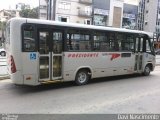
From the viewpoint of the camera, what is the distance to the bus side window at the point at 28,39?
342 inches

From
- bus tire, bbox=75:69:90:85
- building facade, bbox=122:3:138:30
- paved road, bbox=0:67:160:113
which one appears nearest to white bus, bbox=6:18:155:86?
bus tire, bbox=75:69:90:85

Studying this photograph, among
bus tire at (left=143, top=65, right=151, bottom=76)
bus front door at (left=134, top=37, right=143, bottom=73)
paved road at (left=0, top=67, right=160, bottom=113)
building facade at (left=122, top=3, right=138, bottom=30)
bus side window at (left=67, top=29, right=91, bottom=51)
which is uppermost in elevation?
building facade at (left=122, top=3, right=138, bottom=30)

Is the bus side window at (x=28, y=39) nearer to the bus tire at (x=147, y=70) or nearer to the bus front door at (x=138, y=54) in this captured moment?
the bus front door at (x=138, y=54)

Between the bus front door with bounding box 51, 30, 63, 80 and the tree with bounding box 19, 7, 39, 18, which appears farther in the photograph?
the tree with bounding box 19, 7, 39, 18

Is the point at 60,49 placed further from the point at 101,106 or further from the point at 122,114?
the point at 122,114

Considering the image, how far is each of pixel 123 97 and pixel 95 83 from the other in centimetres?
273

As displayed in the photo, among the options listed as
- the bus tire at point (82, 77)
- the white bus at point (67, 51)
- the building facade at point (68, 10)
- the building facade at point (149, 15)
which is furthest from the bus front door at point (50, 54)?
the building facade at point (149, 15)

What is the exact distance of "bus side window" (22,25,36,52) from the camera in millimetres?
8695

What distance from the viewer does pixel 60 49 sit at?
31.7ft

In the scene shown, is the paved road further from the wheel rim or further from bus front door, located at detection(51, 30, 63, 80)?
bus front door, located at detection(51, 30, 63, 80)

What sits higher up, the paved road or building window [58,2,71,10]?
building window [58,2,71,10]

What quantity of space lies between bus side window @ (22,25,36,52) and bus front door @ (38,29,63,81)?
288 millimetres

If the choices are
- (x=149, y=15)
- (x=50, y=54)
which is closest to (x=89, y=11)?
(x=149, y=15)

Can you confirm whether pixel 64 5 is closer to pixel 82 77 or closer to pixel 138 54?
pixel 138 54
